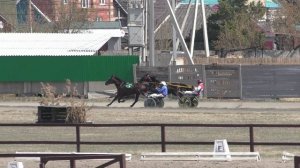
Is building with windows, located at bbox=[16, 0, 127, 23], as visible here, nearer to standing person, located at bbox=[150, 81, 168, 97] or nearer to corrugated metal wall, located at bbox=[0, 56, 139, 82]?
corrugated metal wall, located at bbox=[0, 56, 139, 82]

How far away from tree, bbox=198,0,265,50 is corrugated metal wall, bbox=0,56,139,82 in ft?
134

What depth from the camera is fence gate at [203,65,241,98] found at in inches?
1678

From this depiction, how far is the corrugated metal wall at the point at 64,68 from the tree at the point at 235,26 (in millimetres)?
40695

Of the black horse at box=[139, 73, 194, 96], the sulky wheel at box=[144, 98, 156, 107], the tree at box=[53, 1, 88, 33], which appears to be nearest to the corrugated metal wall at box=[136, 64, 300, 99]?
the black horse at box=[139, 73, 194, 96]

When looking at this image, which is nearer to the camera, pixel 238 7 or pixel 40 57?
pixel 40 57

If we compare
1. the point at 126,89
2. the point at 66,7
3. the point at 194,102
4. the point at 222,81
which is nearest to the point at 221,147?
the point at 194,102

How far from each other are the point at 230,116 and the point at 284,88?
11.8 metres

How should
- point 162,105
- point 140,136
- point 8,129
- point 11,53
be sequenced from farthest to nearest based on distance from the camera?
point 11,53 < point 162,105 < point 8,129 < point 140,136

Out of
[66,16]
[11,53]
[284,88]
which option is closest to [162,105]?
[284,88]

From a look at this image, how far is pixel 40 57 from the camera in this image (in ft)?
154

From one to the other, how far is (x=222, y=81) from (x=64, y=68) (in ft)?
32.0

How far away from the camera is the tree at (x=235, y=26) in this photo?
86.1 m

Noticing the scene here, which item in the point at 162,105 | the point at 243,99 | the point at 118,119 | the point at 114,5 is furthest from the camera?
the point at 114,5

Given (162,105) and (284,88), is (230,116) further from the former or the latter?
(284,88)
